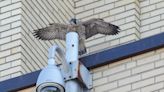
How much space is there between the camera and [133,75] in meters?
11.4

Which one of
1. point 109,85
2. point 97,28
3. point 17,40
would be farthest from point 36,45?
point 109,85

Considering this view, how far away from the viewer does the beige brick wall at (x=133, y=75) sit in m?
11.3

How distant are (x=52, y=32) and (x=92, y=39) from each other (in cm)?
152

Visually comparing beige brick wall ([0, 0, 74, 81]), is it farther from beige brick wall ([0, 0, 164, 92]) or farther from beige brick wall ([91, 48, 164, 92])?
beige brick wall ([91, 48, 164, 92])

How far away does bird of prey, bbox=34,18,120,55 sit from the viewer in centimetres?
1210

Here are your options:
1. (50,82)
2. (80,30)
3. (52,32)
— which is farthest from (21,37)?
(50,82)

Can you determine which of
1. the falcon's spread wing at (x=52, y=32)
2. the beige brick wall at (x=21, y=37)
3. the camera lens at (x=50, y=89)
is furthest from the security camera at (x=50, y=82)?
the beige brick wall at (x=21, y=37)

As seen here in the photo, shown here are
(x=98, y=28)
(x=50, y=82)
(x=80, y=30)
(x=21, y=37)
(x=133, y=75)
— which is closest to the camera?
(x=50, y=82)

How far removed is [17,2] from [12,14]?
0.57ft

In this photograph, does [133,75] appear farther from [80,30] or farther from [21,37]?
[21,37]

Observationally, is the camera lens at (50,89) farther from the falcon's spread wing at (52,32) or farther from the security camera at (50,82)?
the falcon's spread wing at (52,32)

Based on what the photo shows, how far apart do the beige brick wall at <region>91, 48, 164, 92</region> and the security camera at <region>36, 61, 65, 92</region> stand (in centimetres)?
109

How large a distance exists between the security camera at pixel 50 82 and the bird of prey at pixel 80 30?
5.06 feet

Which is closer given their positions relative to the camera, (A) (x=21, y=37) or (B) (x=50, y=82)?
(B) (x=50, y=82)
